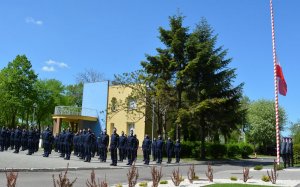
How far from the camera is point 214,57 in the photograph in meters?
34.1

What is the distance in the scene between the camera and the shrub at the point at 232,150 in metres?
40.3

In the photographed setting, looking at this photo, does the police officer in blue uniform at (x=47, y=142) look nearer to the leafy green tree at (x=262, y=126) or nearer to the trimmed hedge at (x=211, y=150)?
the trimmed hedge at (x=211, y=150)

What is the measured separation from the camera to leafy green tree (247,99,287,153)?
2746 inches

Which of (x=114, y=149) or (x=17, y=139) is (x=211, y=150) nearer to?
(x=114, y=149)

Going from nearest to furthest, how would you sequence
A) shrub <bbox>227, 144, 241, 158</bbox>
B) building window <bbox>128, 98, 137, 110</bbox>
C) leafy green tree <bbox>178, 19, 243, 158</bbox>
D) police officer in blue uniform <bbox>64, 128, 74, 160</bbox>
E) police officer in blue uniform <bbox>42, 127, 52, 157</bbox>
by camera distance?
1. police officer in blue uniform <bbox>64, 128, 74, 160</bbox>
2. police officer in blue uniform <bbox>42, 127, 52, 157</bbox>
3. leafy green tree <bbox>178, 19, 243, 158</bbox>
4. shrub <bbox>227, 144, 241, 158</bbox>
5. building window <bbox>128, 98, 137, 110</bbox>

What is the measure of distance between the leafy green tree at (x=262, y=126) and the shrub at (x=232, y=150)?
27.2 meters

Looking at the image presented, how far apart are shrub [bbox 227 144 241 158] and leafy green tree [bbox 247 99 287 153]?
2720cm

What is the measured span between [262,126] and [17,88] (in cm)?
4139

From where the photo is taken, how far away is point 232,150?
134ft

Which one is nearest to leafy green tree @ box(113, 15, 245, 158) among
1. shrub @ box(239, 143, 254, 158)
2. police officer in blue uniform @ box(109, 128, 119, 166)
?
shrub @ box(239, 143, 254, 158)

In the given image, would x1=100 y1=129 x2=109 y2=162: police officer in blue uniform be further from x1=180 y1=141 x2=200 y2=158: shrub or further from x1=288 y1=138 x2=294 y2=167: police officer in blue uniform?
x1=180 y1=141 x2=200 y2=158: shrub

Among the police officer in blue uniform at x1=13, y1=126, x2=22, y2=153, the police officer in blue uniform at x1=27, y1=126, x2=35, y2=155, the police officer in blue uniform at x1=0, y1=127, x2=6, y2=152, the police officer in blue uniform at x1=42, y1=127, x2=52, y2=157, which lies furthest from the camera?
the police officer in blue uniform at x1=0, y1=127, x2=6, y2=152

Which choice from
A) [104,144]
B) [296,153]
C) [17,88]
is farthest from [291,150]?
[17,88]

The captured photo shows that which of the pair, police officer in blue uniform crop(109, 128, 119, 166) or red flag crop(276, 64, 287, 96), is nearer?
police officer in blue uniform crop(109, 128, 119, 166)
